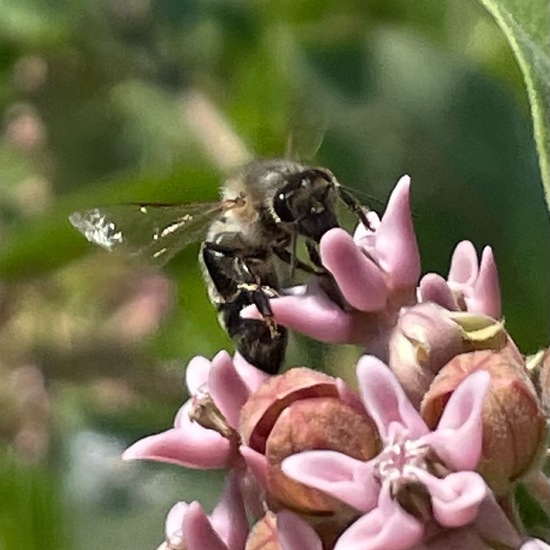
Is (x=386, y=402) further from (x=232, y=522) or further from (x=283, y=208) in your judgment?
(x=283, y=208)

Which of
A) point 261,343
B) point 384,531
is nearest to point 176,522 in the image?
point 261,343

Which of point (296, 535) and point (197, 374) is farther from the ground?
point (296, 535)

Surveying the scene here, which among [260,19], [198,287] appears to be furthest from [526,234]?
[260,19]

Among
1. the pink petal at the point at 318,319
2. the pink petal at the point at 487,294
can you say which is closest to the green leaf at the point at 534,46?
the pink petal at the point at 487,294

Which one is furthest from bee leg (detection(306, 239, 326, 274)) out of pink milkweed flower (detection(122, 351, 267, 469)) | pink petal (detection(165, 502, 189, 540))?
pink petal (detection(165, 502, 189, 540))

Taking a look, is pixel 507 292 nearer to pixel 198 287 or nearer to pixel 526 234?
pixel 526 234
